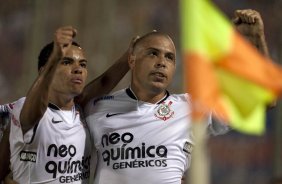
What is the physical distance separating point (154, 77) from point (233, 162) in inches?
109

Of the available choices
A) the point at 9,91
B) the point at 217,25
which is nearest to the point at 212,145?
the point at 9,91

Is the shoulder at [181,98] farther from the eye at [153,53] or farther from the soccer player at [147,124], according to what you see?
the eye at [153,53]

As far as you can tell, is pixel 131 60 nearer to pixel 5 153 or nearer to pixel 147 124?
pixel 147 124

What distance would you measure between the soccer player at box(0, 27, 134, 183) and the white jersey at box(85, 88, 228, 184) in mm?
106

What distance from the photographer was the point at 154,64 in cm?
360

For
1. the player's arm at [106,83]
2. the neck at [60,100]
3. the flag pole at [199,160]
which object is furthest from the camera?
the player's arm at [106,83]

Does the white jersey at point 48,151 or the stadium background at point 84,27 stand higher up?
the stadium background at point 84,27

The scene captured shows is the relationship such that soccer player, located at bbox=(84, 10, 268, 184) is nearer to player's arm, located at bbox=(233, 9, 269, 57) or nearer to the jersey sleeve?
player's arm, located at bbox=(233, 9, 269, 57)

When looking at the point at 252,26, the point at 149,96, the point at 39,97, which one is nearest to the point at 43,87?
the point at 39,97

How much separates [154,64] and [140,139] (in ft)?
1.25

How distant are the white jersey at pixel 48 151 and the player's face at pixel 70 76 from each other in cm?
11

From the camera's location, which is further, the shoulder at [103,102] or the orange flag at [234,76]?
the shoulder at [103,102]

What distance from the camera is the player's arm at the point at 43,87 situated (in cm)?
316

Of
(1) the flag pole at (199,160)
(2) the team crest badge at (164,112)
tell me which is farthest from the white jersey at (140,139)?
(1) the flag pole at (199,160)
